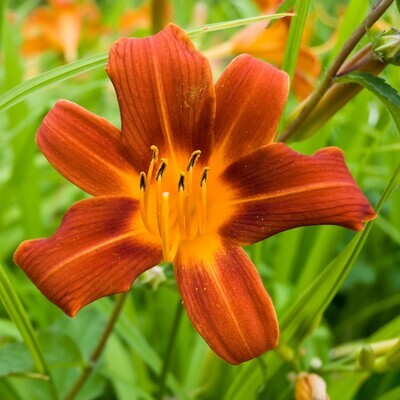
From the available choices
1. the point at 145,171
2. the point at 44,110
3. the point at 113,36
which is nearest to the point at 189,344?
the point at 44,110

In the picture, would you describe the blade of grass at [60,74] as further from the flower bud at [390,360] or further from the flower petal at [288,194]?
the flower bud at [390,360]

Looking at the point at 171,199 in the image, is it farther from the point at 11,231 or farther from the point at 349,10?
the point at 11,231

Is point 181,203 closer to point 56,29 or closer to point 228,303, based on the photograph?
point 228,303

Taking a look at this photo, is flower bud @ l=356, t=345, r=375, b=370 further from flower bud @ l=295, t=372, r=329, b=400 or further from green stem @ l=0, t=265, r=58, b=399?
green stem @ l=0, t=265, r=58, b=399

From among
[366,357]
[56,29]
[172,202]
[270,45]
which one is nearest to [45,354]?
[172,202]

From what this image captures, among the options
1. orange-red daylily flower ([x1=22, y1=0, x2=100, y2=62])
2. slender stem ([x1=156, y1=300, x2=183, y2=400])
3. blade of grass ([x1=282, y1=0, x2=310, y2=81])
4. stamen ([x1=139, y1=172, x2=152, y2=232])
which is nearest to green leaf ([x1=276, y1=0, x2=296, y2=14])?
blade of grass ([x1=282, y1=0, x2=310, y2=81])

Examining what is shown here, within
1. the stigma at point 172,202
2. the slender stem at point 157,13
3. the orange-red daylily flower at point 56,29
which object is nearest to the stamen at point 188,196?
the stigma at point 172,202

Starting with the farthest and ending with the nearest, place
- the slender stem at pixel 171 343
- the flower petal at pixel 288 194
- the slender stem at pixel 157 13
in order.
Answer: the slender stem at pixel 157 13 < the slender stem at pixel 171 343 < the flower petal at pixel 288 194

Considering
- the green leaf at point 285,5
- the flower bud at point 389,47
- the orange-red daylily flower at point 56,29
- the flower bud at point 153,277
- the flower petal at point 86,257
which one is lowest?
the flower bud at point 153,277
